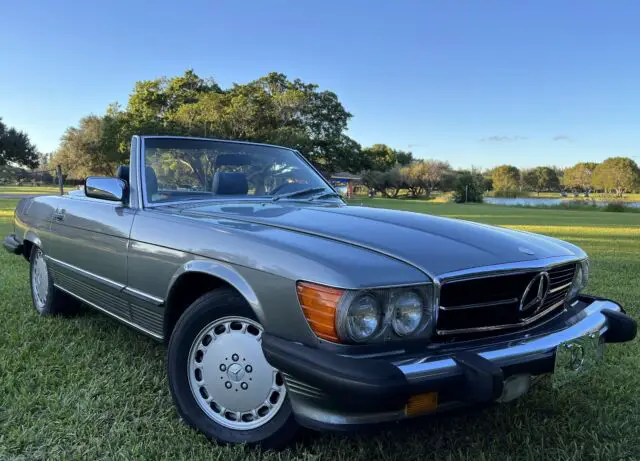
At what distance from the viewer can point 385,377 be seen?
1682 millimetres

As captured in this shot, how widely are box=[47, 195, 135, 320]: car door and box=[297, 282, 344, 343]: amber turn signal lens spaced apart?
1454 mm

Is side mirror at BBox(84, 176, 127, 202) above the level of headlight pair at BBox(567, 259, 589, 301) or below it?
above

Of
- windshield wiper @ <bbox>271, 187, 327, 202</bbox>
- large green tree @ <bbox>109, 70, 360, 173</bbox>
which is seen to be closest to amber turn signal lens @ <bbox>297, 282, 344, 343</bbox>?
windshield wiper @ <bbox>271, 187, 327, 202</bbox>

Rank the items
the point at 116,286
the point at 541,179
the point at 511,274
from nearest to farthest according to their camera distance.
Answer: the point at 511,274, the point at 116,286, the point at 541,179

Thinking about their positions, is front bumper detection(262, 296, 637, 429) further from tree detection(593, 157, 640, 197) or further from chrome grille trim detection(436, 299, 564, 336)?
tree detection(593, 157, 640, 197)

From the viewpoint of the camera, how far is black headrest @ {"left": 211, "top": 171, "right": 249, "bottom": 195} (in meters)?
3.44

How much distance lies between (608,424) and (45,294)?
4.09 metres

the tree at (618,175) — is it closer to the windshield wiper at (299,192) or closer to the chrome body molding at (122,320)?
the windshield wiper at (299,192)

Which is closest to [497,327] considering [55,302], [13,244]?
[55,302]

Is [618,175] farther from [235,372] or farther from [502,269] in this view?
[235,372]

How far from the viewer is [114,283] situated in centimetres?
303

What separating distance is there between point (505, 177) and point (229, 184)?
110227 millimetres

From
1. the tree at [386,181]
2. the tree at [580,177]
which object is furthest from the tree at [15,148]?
the tree at [580,177]

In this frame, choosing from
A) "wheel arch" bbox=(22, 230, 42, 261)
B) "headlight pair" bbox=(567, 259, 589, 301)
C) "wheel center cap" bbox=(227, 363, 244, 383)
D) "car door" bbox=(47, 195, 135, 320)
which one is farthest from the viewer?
"wheel arch" bbox=(22, 230, 42, 261)
